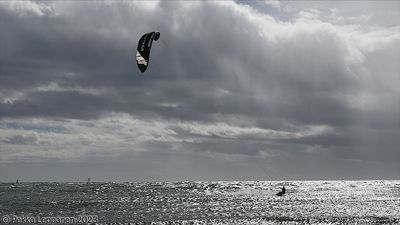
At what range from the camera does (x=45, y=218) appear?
5062cm

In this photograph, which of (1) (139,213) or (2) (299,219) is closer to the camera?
(2) (299,219)

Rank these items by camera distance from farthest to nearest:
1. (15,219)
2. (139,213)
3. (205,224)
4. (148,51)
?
(139,213)
(15,219)
(205,224)
(148,51)

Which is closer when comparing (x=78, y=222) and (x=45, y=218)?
(x=78, y=222)

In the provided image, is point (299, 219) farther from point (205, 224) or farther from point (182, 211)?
point (182, 211)

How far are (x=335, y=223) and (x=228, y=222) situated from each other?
10.6 meters

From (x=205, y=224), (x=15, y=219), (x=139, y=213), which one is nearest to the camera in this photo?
(x=205, y=224)

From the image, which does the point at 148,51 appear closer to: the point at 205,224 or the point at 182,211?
the point at 205,224

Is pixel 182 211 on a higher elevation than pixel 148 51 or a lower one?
lower

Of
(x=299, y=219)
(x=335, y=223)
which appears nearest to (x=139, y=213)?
(x=299, y=219)

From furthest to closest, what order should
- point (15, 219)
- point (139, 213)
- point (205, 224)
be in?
point (139, 213) → point (15, 219) → point (205, 224)

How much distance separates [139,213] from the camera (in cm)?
5800

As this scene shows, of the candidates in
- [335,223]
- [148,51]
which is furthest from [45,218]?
[335,223]

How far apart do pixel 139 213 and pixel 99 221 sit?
9928 mm

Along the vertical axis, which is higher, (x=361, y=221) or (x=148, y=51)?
(x=148, y=51)
